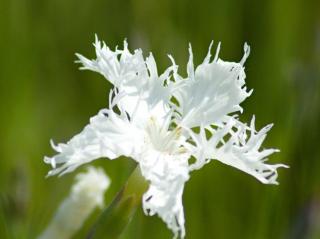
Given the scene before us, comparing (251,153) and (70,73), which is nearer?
(251,153)

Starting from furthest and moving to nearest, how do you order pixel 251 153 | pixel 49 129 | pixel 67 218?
pixel 49 129 < pixel 67 218 < pixel 251 153

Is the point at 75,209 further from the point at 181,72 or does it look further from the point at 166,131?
the point at 181,72

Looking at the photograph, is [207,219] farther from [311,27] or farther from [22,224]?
[311,27]

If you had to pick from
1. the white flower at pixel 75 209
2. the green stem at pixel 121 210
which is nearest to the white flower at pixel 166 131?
the green stem at pixel 121 210

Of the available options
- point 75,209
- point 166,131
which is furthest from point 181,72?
point 166,131

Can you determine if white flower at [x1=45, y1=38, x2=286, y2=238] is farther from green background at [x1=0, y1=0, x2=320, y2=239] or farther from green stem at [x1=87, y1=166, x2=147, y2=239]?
green background at [x1=0, y1=0, x2=320, y2=239]

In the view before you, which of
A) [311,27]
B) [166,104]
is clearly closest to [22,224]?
[166,104]

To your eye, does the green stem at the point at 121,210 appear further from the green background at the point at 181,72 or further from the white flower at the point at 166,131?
the green background at the point at 181,72
